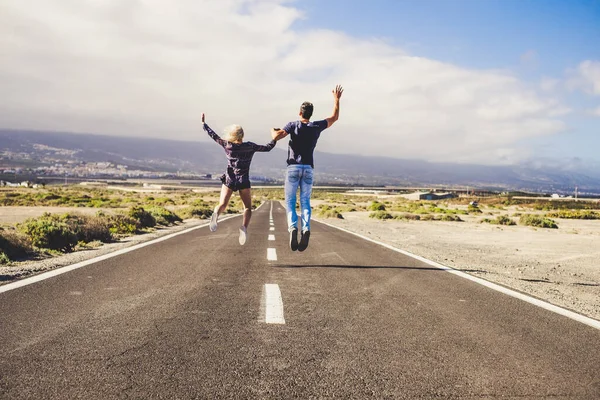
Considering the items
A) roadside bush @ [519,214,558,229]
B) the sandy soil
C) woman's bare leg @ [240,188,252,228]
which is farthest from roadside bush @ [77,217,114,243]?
roadside bush @ [519,214,558,229]

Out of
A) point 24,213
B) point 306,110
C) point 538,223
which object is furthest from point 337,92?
point 24,213

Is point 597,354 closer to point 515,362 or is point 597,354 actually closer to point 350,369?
point 515,362

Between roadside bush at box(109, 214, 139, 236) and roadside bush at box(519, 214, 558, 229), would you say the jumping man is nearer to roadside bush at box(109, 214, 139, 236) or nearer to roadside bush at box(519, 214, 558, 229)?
roadside bush at box(109, 214, 139, 236)

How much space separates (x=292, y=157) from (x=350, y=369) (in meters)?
4.89

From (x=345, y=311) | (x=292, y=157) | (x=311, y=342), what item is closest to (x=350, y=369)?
(x=311, y=342)

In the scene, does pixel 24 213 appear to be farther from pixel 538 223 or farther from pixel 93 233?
pixel 538 223

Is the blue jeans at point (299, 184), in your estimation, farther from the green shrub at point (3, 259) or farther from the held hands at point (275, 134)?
the green shrub at point (3, 259)

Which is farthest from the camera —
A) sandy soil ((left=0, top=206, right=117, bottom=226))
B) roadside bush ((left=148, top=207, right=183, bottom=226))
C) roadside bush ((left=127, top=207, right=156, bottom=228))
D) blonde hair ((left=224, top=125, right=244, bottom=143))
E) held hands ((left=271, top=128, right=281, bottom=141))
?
sandy soil ((left=0, top=206, right=117, bottom=226))

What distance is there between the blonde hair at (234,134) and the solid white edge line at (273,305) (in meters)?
2.44

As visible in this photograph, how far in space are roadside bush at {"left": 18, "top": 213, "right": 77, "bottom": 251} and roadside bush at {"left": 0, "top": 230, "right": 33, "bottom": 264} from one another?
0.68 m

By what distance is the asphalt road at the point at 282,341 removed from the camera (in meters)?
3.56

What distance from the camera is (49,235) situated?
13.3m

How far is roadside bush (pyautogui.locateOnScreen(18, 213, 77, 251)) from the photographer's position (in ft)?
42.5

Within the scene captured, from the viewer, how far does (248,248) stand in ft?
44.8
